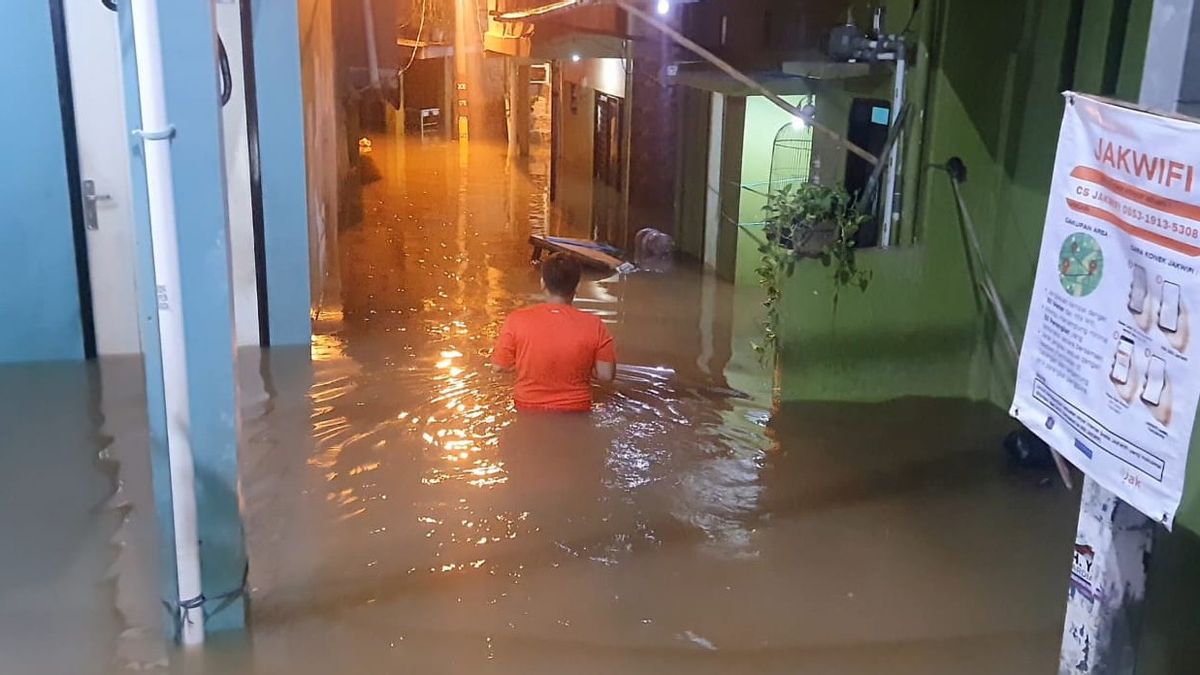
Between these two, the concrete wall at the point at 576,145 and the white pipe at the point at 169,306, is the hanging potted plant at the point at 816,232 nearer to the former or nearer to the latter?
the white pipe at the point at 169,306

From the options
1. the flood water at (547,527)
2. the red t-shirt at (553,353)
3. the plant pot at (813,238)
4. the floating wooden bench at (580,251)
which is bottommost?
the flood water at (547,527)

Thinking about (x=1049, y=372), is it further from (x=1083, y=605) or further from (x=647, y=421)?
(x=647, y=421)

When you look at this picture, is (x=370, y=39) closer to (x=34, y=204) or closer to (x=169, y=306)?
(x=34, y=204)

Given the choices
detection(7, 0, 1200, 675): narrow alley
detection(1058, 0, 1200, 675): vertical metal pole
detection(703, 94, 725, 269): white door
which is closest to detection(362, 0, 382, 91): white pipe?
detection(7, 0, 1200, 675): narrow alley

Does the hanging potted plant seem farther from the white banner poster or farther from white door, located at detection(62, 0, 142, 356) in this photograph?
white door, located at detection(62, 0, 142, 356)

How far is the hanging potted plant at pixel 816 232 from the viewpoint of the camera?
5.64 meters

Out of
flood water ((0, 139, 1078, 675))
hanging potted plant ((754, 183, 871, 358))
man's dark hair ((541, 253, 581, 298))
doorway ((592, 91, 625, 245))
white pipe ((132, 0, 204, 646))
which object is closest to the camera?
white pipe ((132, 0, 204, 646))

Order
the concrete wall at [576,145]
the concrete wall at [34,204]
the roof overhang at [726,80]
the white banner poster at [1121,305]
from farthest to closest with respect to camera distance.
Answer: the concrete wall at [576,145]
the roof overhang at [726,80]
the concrete wall at [34,204]
the white banner poster at [1121,305]

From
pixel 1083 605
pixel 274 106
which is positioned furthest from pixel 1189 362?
pixel 274 106

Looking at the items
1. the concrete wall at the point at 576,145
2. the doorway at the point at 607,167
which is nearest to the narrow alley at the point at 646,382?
the doorway at the point at 607,167

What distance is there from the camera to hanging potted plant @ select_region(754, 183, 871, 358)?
5637mm

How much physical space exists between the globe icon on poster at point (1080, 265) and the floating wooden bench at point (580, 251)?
6469mm

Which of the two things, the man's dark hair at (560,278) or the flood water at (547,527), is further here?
the man's dark hair at (560,278)

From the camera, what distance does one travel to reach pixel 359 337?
22.6 feet
